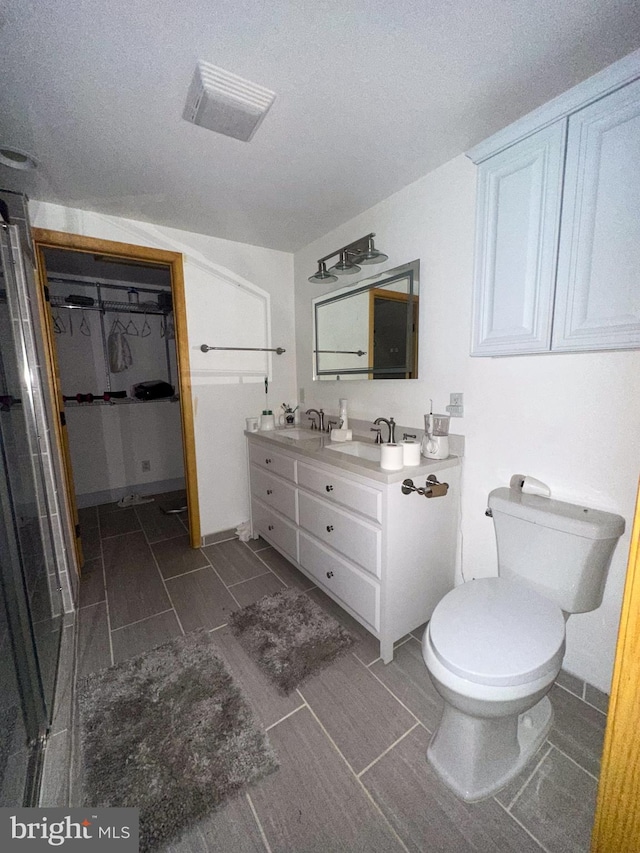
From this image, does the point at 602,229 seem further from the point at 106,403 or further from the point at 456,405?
the point at 106,403

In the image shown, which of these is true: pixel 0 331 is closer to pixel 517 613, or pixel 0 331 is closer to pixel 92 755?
pixel 92 755

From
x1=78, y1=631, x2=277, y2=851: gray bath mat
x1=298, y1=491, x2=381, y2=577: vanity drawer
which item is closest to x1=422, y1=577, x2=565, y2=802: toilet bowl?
x1=298, y1=491, x2=381, y2=577: vanity drawer

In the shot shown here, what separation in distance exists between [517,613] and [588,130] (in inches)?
62.6

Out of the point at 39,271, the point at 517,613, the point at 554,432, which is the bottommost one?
the point at 517,613

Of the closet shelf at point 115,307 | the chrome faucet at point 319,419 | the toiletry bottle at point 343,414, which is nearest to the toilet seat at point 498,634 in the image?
the toiletry bottle at point 343,414

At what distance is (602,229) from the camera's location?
1.07 m

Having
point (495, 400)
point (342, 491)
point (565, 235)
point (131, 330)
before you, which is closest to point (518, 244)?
point (565, 235)

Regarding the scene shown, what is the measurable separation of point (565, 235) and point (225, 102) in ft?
4.27

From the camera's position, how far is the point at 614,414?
1.20 meters

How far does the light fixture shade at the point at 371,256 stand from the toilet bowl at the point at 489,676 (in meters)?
1.78

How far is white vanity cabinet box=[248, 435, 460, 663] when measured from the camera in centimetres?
150

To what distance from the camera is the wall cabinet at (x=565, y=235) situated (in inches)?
40.2

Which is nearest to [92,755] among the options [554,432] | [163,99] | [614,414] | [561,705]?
[561,705]

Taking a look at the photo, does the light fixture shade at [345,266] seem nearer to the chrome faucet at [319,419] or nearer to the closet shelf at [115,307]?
the chrome faucet at [319,419]
